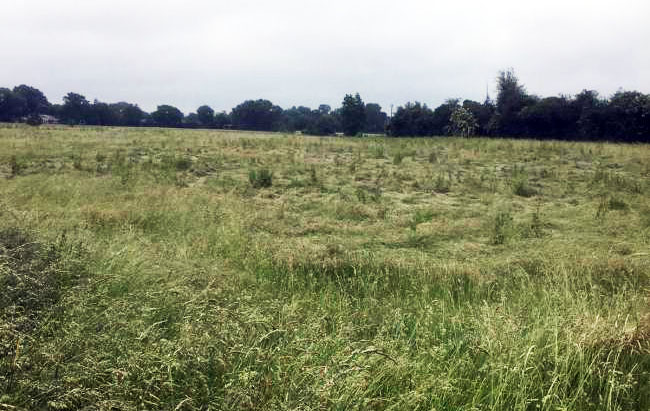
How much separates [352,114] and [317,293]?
68.2m

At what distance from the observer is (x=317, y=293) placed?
482 centimetres

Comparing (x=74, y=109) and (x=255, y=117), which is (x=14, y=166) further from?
(x=255, y=117)

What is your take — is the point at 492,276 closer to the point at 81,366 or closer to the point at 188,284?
the point at 188,284

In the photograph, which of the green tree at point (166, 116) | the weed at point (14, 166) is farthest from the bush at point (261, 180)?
the green tree at point (166, 116)

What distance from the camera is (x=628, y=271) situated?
5.30 meters

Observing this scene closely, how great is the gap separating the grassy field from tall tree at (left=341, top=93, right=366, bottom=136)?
60.8 meters

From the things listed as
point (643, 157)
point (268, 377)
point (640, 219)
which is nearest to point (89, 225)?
point (268, 377)

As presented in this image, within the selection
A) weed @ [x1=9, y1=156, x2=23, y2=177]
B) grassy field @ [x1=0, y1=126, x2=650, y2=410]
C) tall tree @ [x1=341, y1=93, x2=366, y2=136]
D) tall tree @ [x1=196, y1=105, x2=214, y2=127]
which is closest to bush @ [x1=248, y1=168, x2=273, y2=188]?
grassy field @ [x1=0, y1=126, x2=650, y2=410]

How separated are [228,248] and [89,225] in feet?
6.53

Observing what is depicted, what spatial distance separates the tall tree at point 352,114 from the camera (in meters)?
71.1

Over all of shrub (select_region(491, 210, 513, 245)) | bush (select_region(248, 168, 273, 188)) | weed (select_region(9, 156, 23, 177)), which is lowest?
shrub (select_region(491, 210, 513, 245))

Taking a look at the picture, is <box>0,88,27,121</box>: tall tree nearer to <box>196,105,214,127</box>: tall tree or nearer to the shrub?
<box>196,105,214,127</box>: tall tree

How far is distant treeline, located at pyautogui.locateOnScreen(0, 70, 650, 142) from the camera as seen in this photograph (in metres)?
43.1

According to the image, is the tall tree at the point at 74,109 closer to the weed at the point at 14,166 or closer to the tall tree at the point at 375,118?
the tall tree at the point at 375,118
